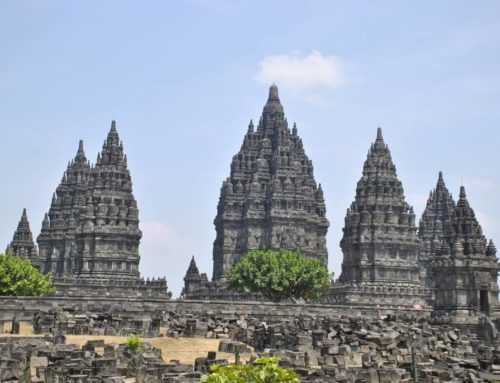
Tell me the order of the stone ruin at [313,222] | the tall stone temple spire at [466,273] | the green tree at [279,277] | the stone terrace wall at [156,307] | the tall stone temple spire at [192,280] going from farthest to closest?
the tall stone temple spire at [192,280] → the stone ruin at [313,222] → the green tree at [279,277] → the tall stone temple spire at [466,273] → the stone terrace wall at [156,307]

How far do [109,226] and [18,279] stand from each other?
81.9ft

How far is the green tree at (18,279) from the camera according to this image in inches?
3014

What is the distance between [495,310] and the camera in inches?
2643

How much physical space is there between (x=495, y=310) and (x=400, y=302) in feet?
92.1

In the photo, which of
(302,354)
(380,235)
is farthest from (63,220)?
(302,354)

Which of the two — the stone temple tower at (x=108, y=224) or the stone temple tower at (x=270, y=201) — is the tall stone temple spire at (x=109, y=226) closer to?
the stone temple tower at (x=108, y=224)

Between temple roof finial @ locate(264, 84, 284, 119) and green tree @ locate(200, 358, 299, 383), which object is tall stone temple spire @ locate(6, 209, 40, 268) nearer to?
temple roof finial @ locate(264, 84, 284, 119)

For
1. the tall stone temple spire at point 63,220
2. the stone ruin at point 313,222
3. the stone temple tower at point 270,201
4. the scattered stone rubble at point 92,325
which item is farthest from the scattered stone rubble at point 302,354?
the tall stone temple spire at point 63,220

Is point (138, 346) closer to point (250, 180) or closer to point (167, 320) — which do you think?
point (167, 320)

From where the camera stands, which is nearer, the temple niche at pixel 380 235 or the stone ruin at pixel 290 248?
the stone ruin at pixel 290 248

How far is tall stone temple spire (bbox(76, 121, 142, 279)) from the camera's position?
331 ft

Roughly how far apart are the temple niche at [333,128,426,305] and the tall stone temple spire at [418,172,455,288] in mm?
14917

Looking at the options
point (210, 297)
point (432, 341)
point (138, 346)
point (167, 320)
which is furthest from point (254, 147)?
point (138, 346)

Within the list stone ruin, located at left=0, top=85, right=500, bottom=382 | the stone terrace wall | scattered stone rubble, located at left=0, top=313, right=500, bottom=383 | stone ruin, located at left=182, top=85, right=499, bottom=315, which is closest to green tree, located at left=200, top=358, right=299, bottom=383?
scattered stone rubble, located at left=0, top=313, right=500, bottom=383
